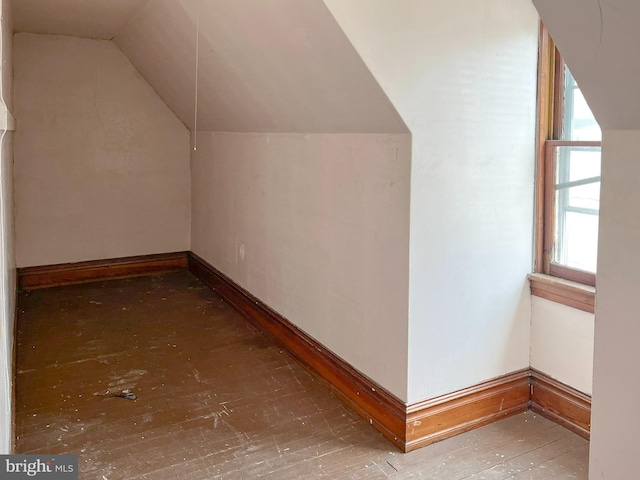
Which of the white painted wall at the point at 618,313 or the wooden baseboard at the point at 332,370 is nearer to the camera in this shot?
the white painted wall at the point at 618,313

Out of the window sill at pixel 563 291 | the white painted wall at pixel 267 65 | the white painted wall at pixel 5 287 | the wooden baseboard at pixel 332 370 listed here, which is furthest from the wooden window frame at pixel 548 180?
the white painted wall at pixel 5 287

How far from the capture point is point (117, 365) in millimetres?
3434

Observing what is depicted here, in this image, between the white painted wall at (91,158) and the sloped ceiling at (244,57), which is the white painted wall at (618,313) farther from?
the white painted wall at (91,158)

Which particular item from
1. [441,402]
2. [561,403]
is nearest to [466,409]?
[441,402]

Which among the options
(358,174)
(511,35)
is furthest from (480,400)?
(511,35)

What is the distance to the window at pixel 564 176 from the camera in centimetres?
256

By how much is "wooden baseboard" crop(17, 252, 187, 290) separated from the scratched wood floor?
110 cm

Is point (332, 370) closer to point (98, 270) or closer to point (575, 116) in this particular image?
point (575, 116)

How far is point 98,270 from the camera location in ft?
17.6

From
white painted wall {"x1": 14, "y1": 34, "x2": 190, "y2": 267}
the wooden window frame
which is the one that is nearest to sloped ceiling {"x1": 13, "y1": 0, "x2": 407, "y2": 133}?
white painted wall {"x1": 14, "y1": 34, "x2": 190, "y2": 267}

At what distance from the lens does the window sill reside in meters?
2.51

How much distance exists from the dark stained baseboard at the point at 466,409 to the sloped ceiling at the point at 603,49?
1558 millimetres

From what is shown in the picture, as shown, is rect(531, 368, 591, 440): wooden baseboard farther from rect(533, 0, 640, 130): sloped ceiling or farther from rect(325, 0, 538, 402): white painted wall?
rect(533, 0, 640, 130): sloped ceiling

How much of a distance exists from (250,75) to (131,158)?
2623 mm
